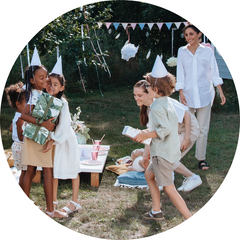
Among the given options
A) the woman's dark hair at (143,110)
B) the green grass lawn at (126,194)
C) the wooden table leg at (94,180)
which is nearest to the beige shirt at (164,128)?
the woman's dark hair at (143,110)

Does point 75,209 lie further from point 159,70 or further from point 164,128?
point 159,70

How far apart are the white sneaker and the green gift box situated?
1544 millimetres

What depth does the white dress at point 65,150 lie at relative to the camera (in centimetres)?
252

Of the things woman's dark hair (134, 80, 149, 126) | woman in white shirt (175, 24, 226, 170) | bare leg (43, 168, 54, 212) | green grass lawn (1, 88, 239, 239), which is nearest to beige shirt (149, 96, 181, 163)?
woman's dark hair (134, 80, 149, 126)

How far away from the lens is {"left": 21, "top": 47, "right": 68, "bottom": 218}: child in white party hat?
2.46 meters

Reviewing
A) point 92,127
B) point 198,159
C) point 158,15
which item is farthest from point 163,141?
point 158,15

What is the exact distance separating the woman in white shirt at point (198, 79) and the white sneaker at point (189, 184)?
56cm

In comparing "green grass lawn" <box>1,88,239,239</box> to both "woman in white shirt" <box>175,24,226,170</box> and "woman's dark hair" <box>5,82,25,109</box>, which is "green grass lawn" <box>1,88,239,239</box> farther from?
"woman's dark hair" <box>5,82,25,109</box>

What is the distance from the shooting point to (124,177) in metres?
3.40

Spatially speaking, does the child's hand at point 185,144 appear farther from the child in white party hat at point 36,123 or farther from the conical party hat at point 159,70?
the child in white party hat at point 36,123

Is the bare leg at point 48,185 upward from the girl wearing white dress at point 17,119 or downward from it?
downward

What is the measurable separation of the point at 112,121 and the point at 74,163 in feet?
11.8

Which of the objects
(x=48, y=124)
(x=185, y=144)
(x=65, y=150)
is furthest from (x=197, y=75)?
(x=48, y=124)

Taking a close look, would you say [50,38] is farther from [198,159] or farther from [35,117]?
[198,159]
